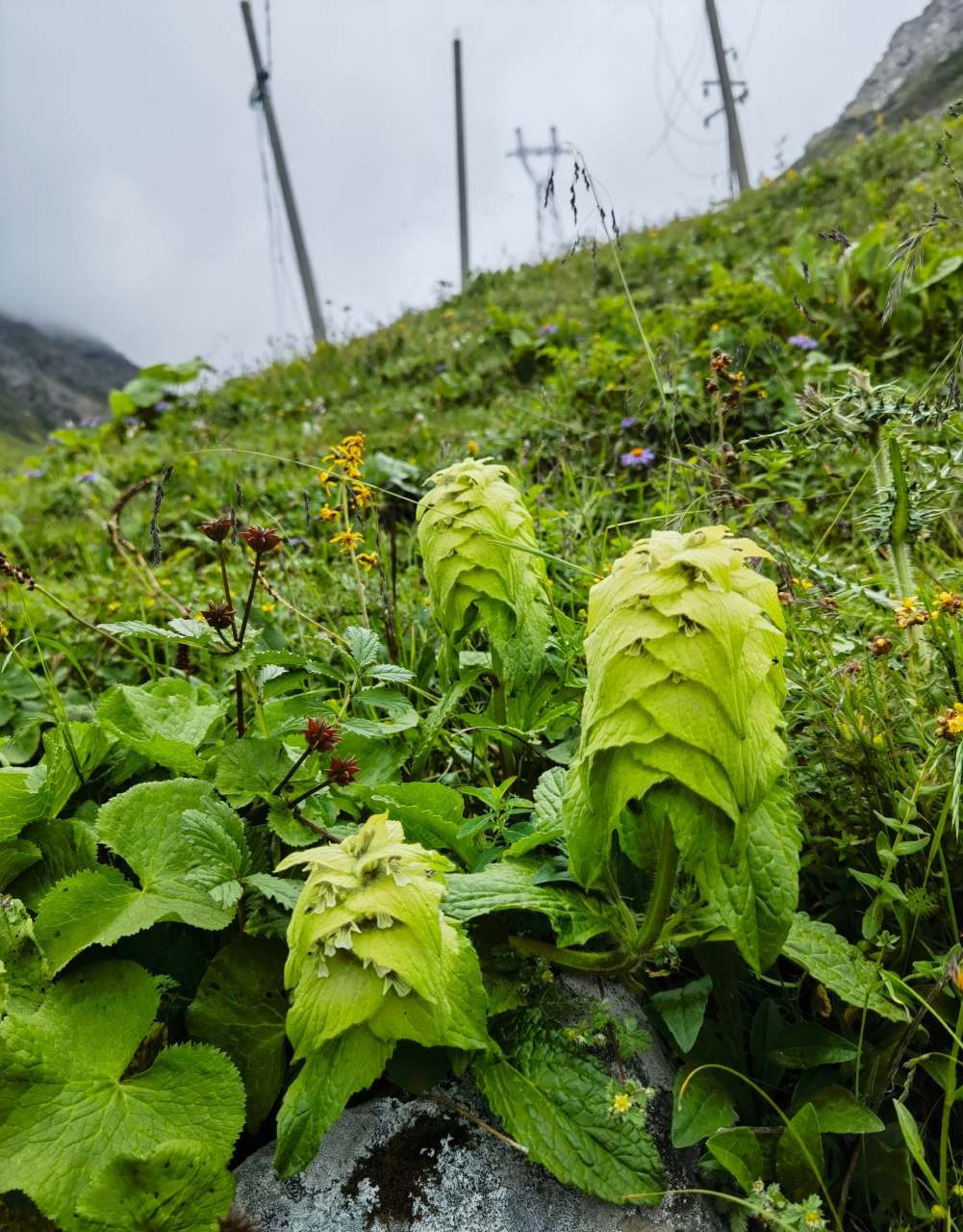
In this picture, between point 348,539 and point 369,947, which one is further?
point 348,539

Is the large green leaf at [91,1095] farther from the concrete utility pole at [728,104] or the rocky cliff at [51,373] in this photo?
the rocky cliff at [51,373]

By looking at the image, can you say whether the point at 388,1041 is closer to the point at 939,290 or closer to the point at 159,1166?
the point at 159,1166

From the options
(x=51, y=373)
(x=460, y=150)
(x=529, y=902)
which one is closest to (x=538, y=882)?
(x=529, y=902)

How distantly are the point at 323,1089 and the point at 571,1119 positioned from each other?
0.35 metres

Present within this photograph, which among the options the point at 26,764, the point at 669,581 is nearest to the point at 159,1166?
the point at 669,581

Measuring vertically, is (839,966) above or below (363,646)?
below

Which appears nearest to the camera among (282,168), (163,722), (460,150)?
(163,722)

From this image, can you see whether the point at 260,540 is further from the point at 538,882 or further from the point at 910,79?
the point at 910,79

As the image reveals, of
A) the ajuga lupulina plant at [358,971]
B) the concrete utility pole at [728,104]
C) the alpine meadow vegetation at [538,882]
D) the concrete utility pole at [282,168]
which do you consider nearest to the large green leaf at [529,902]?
the alpine meadow vegetation at [538,882]

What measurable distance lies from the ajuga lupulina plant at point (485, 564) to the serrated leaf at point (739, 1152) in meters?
0.74

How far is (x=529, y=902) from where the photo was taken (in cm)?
106

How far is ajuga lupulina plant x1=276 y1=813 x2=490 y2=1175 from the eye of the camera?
83cm

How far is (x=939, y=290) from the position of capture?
11.4 ft

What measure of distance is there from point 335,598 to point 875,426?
1647 mm
